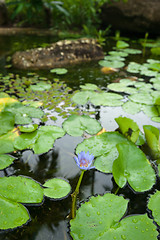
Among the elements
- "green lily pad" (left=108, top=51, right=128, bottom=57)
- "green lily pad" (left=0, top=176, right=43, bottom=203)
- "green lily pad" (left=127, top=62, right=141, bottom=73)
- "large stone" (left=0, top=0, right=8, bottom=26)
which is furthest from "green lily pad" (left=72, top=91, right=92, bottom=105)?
"large stone" (left=0, top=0, right=8, bottom=26)

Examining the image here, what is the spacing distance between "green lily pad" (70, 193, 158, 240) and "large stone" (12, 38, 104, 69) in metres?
1.86

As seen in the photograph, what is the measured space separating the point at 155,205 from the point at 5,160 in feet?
2.24

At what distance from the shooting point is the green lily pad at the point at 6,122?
1235 millimetres

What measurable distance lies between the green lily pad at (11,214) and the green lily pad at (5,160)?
0.23 metres

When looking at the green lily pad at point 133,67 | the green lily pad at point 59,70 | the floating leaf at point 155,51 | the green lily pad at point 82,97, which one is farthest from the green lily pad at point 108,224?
the floating leaf at point 155,51

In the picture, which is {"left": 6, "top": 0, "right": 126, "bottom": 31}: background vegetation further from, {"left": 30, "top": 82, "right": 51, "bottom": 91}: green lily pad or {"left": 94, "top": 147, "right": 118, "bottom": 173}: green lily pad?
{"left": 94, "top": 147, "right": 118, "bottom": 173}: green lily pad

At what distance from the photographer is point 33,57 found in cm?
238

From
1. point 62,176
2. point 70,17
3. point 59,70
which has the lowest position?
point 62,176

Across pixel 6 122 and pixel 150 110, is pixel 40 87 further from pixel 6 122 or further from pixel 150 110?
pixel 150 110

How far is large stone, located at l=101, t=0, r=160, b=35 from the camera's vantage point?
3.79 meters

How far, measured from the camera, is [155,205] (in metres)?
0.82

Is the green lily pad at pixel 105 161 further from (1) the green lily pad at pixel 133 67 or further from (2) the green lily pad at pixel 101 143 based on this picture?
(1) the green lily pad at pixel 133 67

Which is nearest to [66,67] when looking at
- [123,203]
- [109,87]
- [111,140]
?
[109,87]

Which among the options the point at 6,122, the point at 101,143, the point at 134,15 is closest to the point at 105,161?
the point at 101,143
